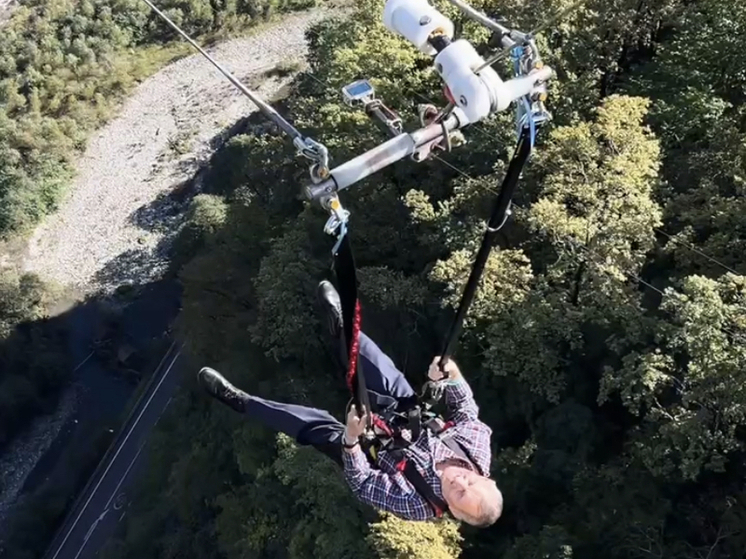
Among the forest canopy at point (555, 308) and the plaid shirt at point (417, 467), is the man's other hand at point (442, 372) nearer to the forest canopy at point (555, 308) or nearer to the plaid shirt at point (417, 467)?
the plaid shirt at point (417, 467)

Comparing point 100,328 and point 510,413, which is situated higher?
point 510,413

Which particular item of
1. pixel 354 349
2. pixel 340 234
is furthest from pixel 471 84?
pixel 354 349

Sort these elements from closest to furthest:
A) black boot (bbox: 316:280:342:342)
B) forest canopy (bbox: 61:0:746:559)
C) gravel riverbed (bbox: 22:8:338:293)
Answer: black boot (bbox: 316:280:342:342) < forest canopy (bbox: 61:0:746:559) < gravel riverbed (bbox: 22:8:338:293)

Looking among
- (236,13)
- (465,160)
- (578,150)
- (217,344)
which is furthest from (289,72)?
(578,150)

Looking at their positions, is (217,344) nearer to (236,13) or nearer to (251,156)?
(251,156)

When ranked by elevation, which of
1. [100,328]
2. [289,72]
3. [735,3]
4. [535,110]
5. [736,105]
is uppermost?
[535,110]

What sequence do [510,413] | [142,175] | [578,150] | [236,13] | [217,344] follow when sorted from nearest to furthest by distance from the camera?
[578,150] < [510,413] < [217,344] < [142,175] < [236,13]

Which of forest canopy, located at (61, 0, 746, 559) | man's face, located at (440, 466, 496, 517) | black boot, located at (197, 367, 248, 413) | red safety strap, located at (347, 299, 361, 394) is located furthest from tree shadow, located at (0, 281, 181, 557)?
red safety strap, located at (347, 299, 361, 394)

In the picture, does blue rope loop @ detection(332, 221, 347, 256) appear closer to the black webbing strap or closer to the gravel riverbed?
the black webbing strap
